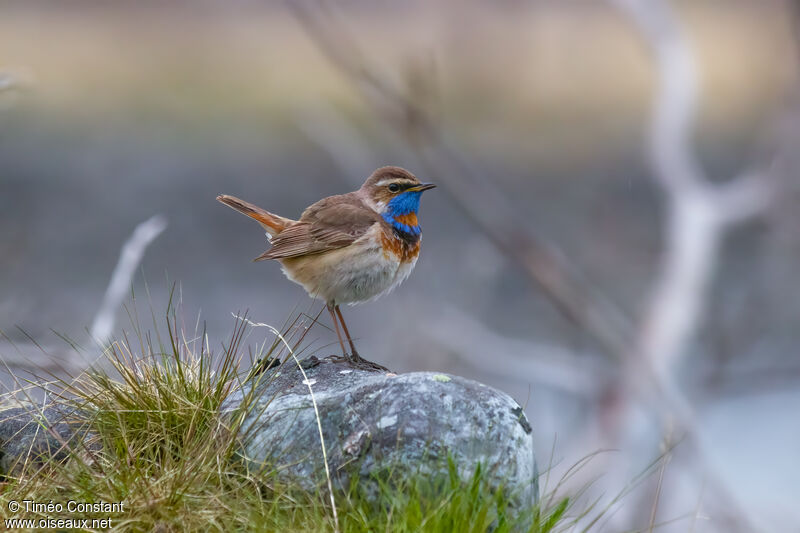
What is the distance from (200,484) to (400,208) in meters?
2.14

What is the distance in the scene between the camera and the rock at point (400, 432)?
3.55m

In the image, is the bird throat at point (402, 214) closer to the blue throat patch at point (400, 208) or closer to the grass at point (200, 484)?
the blue throat patch at point (400, 208)

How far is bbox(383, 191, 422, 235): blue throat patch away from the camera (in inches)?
207

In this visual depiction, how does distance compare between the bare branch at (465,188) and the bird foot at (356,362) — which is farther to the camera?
the bare branch at (465,188)

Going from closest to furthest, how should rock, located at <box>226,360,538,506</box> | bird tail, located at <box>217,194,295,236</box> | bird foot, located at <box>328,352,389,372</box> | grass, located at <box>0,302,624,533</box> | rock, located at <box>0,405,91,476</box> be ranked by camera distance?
1. grass, located at <box>0,302,624,533</box>
2. rock, located at <box>226,360,538,506</box>
3. rock, located at <box>0,405,91,476</box>
4. bird foot, located at <box>328,352,389,372</box>
5. bird tail, located at <box>217,194,295,236</box>

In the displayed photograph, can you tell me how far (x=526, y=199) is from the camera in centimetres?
1328

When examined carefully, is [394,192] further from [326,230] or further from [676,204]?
[676,204]

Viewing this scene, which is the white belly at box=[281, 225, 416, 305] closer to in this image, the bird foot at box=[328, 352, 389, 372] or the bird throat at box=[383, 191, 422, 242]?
the bird throat at box=[383, 191, 422, 242]

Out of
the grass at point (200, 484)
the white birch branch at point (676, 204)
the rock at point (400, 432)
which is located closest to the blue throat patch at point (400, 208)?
the grass at point (200, 484)

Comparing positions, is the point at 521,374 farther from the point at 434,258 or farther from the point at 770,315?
the point at 770,315

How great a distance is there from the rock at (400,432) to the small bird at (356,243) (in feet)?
3.50

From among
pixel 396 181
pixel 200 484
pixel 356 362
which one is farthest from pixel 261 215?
pixel 200 484

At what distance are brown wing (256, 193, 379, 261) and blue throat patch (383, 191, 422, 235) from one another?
0.28 ft

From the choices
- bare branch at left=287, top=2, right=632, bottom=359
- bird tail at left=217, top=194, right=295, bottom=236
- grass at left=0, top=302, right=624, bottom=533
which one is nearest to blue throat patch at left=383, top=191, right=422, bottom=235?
bird tail at left=217, top=194, right=295, bottom=236
